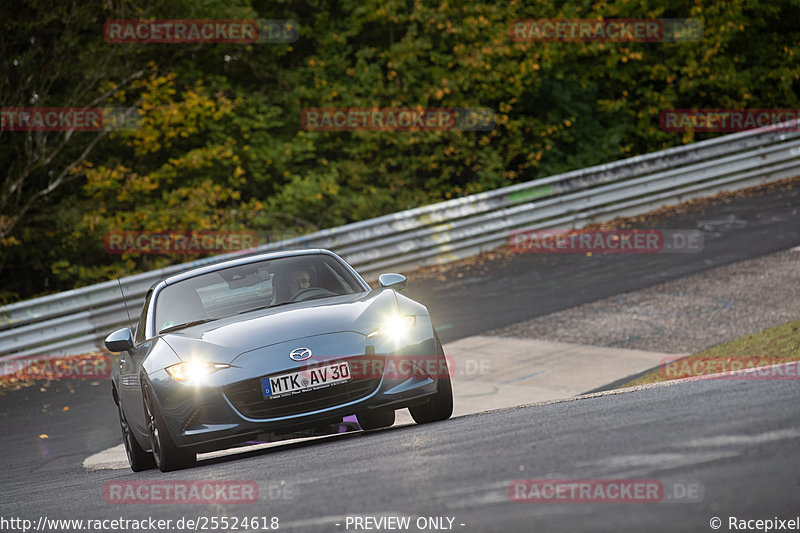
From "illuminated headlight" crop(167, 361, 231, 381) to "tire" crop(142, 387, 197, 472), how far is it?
11.4 inches

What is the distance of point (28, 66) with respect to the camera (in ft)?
60.1

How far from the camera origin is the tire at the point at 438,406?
22.7 ft

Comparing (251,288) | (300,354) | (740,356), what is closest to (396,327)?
(300,354)

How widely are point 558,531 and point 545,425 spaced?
217 centimetres

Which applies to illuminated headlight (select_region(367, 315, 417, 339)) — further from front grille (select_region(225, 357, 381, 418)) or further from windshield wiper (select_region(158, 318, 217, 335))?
windshield wiper (select_region(158, 318, 217, 335))

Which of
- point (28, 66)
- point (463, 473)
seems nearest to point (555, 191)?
point (28, 66)

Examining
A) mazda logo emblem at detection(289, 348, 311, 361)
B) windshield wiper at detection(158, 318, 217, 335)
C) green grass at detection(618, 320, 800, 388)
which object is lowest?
green grass at detection(618, 320, 800, 388)

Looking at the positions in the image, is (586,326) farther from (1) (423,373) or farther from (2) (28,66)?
(2) (28,66)

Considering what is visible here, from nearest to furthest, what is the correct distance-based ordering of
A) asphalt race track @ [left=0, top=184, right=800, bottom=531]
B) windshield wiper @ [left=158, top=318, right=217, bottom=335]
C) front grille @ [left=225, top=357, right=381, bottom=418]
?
asphalt race track @ [left=0, top=184, right=800, bottom=531] < front grille @ [left=225, top=357, right=381, bottom=418] < windshield wiper @ [left=158, top=318, right=217, bottom=335]

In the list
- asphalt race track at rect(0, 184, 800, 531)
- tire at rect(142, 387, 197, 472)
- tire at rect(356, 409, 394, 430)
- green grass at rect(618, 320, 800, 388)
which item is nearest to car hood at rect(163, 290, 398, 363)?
tire at rect(142, 387, 197, 472)

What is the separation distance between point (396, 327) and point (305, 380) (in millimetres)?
718

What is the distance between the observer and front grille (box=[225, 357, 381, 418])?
6203mm

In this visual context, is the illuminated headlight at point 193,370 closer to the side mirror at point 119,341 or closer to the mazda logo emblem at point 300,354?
the mazda logo emblem at point 300,354

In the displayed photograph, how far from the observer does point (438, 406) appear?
23.0 ft
